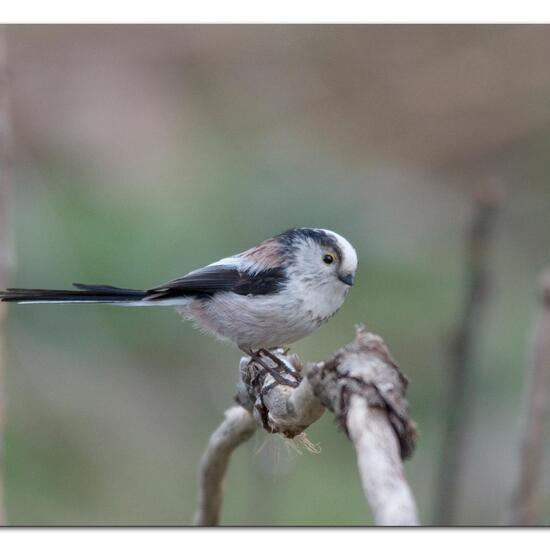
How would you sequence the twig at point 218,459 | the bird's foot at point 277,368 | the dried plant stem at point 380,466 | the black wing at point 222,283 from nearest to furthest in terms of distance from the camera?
1. the dried plant stem at point 380,466
2. the bird's foot at point 277,368
3. the twig at point 218,459
4. the black wing at point 222,283

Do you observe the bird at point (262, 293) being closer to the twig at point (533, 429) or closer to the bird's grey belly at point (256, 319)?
the bird's grey belly at point (256, 319)

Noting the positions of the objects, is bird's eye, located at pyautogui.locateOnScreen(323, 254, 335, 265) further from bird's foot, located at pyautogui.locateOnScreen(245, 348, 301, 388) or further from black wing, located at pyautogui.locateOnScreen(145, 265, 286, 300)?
bird's foot, located at pyautogui.locateOnScreen(245, 348, 301, 388)

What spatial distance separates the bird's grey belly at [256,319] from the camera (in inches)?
87.9

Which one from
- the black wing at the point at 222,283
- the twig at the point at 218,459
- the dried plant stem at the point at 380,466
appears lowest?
the twig at the point at 218,459

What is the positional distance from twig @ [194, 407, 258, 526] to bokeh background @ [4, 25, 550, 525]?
403 millimetres

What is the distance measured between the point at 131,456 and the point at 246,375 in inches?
40.8

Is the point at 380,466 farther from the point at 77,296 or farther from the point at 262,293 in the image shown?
the point at 77,296

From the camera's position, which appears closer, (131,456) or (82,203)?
(131,456)

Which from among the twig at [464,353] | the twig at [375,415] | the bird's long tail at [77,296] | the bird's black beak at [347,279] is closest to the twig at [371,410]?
the twig at [375,415]

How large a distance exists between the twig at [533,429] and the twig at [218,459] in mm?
714

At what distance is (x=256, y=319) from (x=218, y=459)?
39 centimetres
